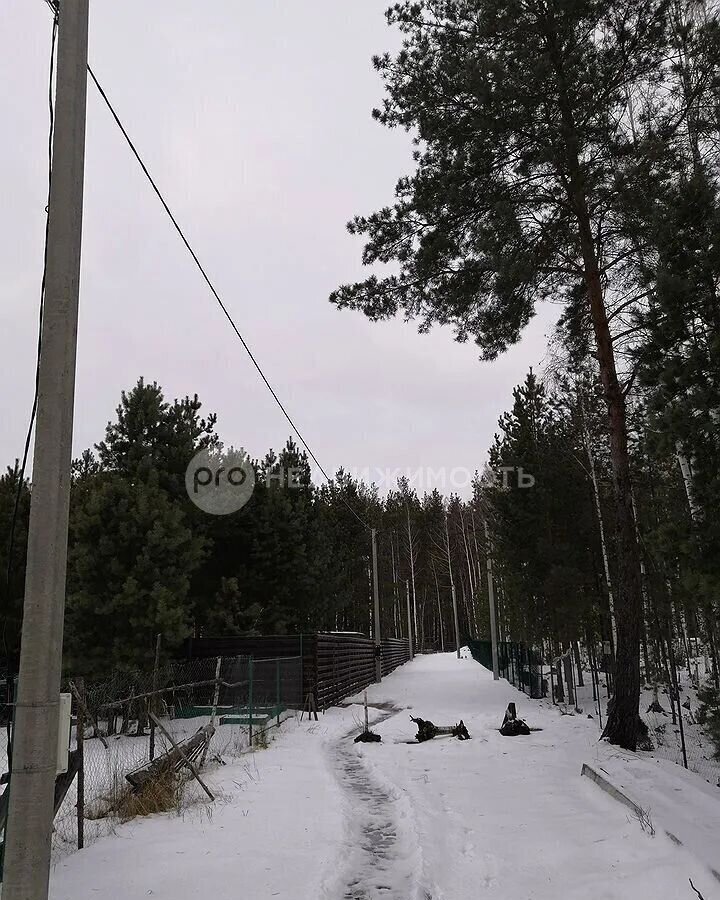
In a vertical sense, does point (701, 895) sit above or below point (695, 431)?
below

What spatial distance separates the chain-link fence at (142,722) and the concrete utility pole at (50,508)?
245 centimetres

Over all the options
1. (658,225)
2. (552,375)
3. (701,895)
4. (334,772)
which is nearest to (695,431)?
(658,225)

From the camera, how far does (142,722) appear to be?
15.0m

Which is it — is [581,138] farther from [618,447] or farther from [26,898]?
[26,898]

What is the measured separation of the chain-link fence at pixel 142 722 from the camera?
272 inches

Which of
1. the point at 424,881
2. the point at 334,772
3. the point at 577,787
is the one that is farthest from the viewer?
the point at 334,772

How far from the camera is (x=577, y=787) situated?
8.56m

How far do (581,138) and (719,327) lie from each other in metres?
5.58

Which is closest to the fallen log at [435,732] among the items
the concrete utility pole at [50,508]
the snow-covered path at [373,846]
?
the snow-covered path at [373,846]

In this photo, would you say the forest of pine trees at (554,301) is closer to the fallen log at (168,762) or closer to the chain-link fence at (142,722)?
the chain-link fence at (142,722)

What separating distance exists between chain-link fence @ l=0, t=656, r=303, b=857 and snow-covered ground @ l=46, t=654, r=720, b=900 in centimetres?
63

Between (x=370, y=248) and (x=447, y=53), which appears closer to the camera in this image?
(x=447, y=53)

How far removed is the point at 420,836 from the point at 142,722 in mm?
10051

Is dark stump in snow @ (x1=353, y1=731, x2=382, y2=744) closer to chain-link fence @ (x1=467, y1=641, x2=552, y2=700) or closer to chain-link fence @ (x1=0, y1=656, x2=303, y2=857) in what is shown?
chain-link fence @ (x1=0, y1=656, x2=303, y2=857)
